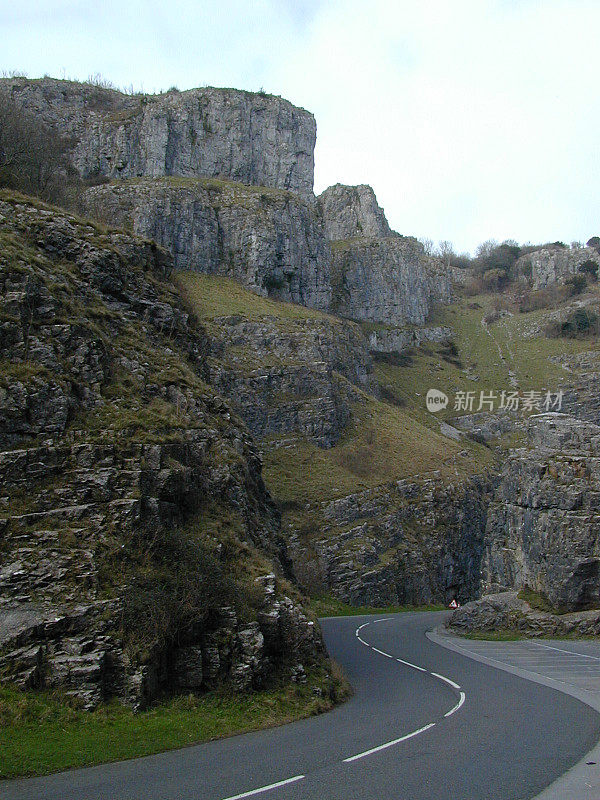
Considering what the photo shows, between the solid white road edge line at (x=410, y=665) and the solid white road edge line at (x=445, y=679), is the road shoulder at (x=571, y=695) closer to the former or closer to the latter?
the solid white road edge line at (x=445, y=679)

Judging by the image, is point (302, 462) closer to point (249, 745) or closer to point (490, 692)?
point (490, 692)

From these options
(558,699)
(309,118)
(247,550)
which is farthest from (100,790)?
(309,118)

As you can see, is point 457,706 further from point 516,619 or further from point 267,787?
point 516,619

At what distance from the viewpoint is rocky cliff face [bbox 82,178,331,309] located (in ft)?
245

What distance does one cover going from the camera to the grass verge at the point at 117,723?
33.2 ft

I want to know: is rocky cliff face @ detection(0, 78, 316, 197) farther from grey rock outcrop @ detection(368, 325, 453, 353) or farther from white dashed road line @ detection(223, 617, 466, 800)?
white dashed road line @ detection(223, 617, 466, 800)

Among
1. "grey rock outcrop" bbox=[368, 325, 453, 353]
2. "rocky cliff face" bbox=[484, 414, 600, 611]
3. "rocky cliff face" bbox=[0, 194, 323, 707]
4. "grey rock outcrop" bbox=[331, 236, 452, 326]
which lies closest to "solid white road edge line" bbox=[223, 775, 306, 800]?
"rocky cliff face" bbox=[0, 194, 323, 707]

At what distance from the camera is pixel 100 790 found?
354 inches

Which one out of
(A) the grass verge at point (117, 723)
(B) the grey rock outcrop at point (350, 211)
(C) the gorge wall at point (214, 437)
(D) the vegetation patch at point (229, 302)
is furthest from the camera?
(B) the grey rock outcrop at point (350, 211)

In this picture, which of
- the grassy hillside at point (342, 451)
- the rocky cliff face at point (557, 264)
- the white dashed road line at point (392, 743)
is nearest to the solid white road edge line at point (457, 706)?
the white dashed road line at point (392, 743)

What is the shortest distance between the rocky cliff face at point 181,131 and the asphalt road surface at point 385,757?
80020mm

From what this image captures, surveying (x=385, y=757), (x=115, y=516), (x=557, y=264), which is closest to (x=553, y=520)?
(x=115, y=516)

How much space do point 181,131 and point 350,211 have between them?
40541 mm

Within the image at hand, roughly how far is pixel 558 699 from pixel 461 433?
69.6 m
